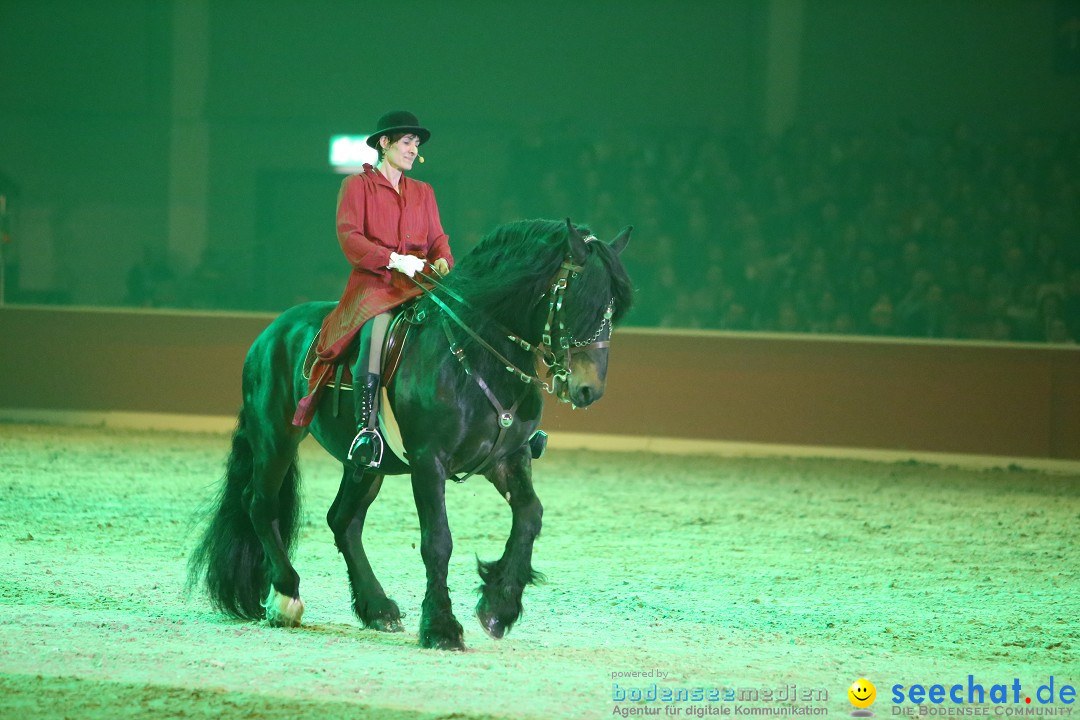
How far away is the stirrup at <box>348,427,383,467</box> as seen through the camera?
5.34 m

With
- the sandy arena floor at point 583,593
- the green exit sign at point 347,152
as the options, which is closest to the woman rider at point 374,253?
the sandy arena floor at point 583,593

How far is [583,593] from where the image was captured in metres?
6.48

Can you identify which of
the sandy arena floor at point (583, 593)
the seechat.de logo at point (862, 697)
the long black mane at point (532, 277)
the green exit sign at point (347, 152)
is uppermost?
the green exit sign at point (347, 152)

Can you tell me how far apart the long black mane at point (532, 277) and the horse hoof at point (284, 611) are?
1592 mm

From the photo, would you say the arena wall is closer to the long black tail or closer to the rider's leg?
the long black tail

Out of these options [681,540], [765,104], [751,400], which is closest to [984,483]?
[751,400]

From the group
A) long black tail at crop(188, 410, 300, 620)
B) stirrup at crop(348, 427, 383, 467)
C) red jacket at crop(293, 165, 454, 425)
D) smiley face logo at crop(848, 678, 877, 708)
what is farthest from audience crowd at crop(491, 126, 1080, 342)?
smiley face logo at crop(848, 678, 877, 708)

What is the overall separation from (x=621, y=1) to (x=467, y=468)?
12105mm

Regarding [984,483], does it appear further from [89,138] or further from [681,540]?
[89,138]

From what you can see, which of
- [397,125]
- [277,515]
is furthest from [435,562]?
[397,125]

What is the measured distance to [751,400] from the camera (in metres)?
12.5

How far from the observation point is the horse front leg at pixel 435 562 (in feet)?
16.5

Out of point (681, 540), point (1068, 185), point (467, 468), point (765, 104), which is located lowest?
point (681, 540)

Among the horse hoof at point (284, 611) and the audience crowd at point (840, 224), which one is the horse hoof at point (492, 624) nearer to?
the horse hoof at point (284, 611)
